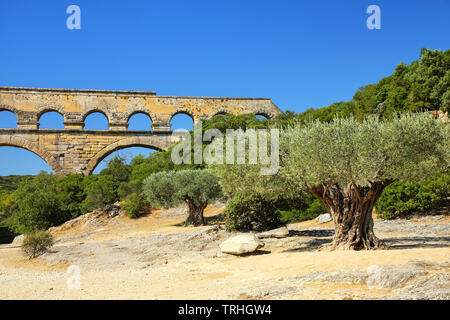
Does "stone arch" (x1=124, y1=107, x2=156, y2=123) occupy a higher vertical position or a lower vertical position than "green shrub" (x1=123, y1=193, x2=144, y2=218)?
higher

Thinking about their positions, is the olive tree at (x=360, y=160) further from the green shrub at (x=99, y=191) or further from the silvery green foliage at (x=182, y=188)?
the green shrub at (x=99, y=191)

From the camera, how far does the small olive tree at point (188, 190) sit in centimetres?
1961

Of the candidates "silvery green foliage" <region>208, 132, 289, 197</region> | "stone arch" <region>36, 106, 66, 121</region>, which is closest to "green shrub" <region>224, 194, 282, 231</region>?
"silvery green foliage" <region>208, 132, 289, 197</region>

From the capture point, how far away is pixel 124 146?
33812 mm

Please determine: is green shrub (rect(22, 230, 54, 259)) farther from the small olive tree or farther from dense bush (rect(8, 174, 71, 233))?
dense bush (rect(8, 174, 71, 233))

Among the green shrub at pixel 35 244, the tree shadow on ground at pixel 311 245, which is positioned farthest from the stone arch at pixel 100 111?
the tree shadow on ground at pixel 311 245

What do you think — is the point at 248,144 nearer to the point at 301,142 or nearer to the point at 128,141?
the point at 301,142

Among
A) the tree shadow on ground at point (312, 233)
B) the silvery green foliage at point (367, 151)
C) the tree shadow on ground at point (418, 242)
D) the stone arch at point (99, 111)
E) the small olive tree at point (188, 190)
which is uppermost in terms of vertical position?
the stone arch at point (99, 111)

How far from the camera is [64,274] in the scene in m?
10.5

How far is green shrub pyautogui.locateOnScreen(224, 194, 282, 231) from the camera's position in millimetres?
15935

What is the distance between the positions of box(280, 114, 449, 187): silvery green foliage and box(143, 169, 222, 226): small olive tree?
9.57 metres

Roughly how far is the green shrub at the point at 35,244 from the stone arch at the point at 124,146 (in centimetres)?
1861
